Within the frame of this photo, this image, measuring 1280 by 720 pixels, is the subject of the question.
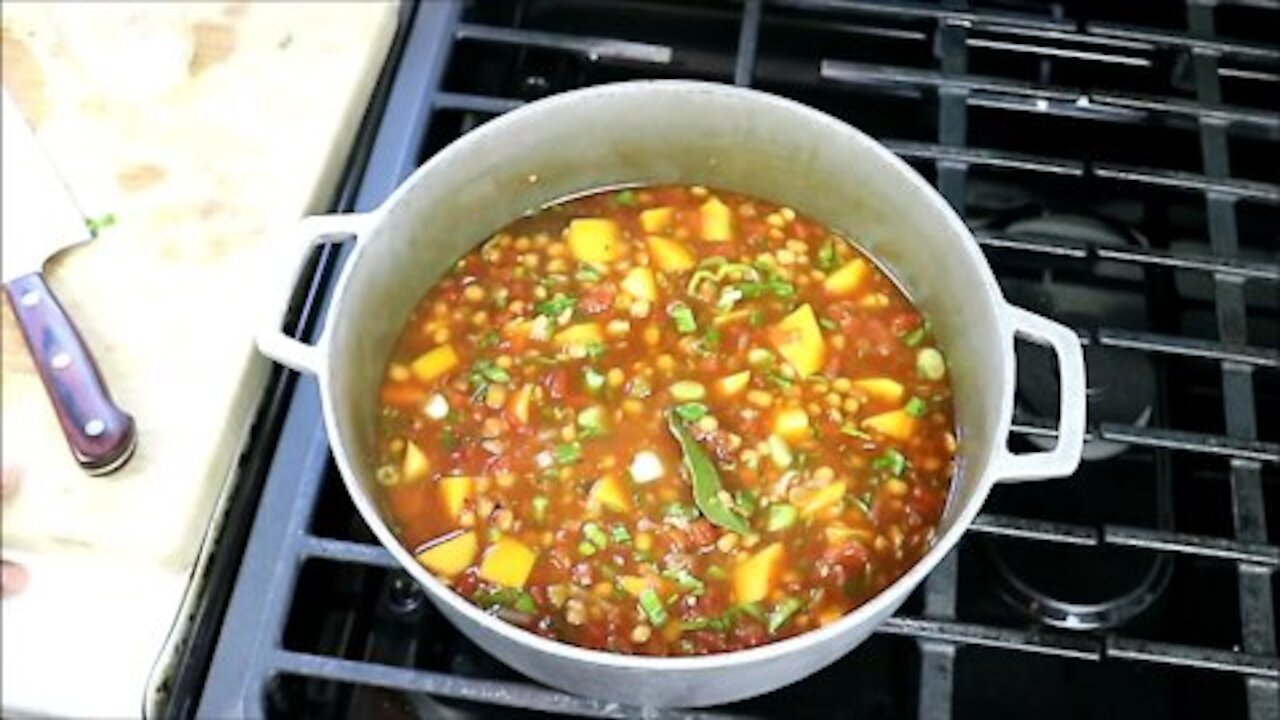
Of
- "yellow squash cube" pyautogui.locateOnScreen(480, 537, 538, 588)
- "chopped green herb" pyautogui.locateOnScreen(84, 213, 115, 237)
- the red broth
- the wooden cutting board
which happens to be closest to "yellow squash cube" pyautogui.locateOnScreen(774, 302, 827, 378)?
the red broth

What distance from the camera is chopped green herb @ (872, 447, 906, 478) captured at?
1031 mm

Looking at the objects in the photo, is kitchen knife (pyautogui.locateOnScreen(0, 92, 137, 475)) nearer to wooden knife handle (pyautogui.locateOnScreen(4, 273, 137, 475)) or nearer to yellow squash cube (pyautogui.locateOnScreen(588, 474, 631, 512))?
wooden knife handle (pyautogui.locateOnScreen(4, 273, 137, 475))

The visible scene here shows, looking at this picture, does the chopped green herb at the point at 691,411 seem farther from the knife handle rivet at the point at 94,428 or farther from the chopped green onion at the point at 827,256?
the knife handle rivet at the point at 94,428

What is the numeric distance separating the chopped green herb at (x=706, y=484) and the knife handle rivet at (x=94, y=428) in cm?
37

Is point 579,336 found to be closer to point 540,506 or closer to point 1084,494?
point 540,506

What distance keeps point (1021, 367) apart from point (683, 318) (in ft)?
0.92

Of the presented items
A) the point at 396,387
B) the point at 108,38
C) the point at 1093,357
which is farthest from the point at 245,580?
the point at 1093,357

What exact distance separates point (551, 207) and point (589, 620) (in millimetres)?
323

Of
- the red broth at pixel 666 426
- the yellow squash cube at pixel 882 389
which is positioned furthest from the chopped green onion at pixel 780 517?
the yellow squash cube at pixel 882 389

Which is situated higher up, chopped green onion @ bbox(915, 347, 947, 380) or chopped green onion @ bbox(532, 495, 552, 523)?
chopped green onion @ bbox(915, 347, 947, 380)

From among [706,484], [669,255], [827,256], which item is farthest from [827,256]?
[706,484]

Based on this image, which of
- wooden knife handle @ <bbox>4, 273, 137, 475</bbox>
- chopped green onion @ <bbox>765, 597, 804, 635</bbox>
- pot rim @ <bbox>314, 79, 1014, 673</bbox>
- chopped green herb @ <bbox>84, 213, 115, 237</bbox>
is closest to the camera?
pot rim @ <bbox>314, 79, 1014, 673</bbox>

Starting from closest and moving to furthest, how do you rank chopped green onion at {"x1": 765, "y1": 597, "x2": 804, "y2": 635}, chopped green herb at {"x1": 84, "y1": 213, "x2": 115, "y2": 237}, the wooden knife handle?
chopped green onion at {"x1": 765, "y1": 597, "x2": 804, "y2": 635} < the wooden knife handle < chopped green herb at {"x1": 84, "y1": 213, "x2": 115, "y2": 237}

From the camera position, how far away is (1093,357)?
1.22 m
